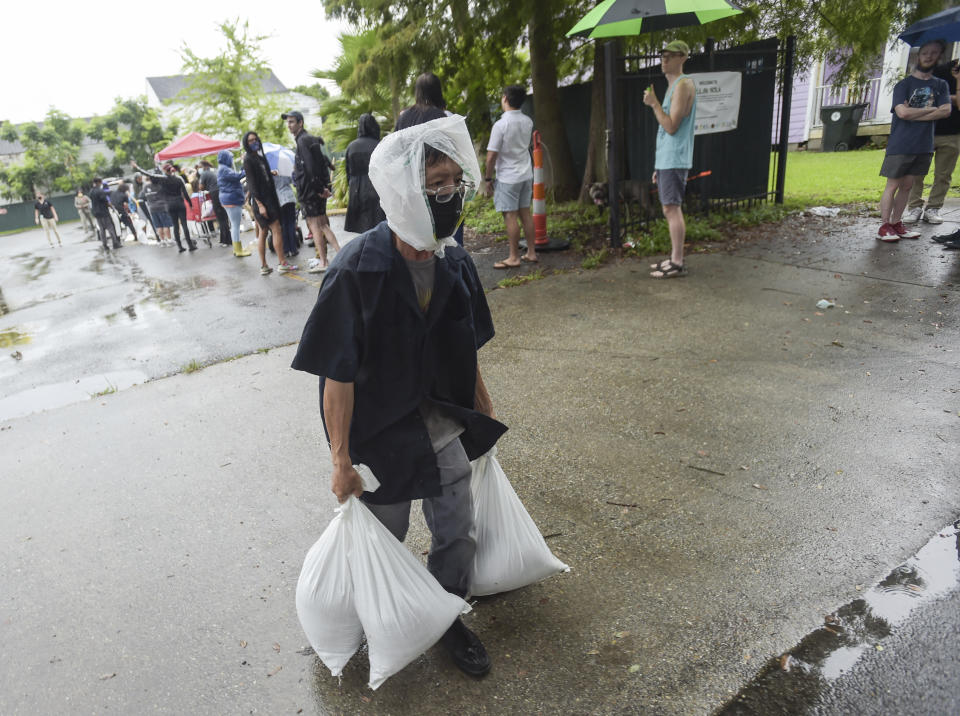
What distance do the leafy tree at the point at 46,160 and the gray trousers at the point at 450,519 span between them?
5769 cm

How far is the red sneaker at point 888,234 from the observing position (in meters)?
6.80

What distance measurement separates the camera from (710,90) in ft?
25.4

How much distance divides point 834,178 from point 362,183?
1043 cm

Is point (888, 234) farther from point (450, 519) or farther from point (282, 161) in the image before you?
point (282, 161)

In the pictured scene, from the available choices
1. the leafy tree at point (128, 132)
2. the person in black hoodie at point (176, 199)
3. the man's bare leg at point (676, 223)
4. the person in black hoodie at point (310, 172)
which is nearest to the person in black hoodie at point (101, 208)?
the person in black hoodie at point (176, 199)

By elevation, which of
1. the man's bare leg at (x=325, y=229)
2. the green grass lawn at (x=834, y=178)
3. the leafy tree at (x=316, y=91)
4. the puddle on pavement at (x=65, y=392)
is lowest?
the puddle on pavement at (x=65, y=392)

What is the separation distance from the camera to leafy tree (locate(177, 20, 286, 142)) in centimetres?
2241

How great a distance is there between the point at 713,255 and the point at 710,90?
2.29 metres

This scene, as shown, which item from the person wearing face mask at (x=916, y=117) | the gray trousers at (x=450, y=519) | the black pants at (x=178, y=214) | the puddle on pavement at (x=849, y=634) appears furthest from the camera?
the black pants at (x=178, y=214)

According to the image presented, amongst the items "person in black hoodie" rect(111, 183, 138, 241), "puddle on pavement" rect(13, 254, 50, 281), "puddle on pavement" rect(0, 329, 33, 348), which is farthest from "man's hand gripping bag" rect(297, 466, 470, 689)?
"person in black hoodie" rect(111, 183, 138, 241)

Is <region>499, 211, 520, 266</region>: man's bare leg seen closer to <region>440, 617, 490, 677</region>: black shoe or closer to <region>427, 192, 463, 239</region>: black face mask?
<region>427, 192, 463, 239</region>: black face mask

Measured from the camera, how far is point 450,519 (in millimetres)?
2070

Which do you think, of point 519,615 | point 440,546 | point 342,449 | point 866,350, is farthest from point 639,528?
point 866,350

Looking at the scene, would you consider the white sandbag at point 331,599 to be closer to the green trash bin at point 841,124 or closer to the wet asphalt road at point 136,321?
the wet asphalt road at point 136,321
